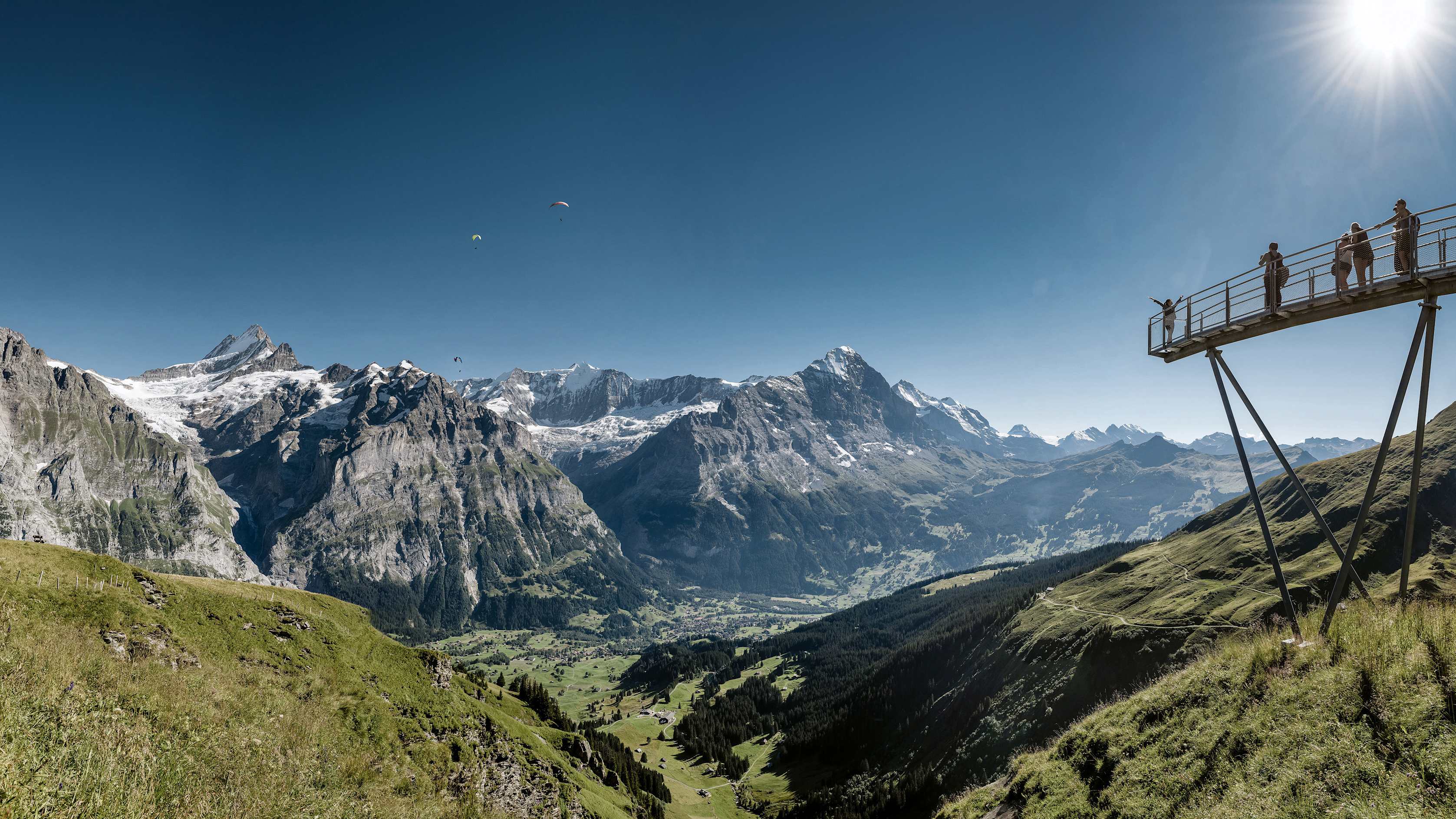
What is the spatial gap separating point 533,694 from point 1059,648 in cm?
10191

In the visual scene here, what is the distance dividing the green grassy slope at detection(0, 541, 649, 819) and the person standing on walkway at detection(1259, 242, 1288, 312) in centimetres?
4513

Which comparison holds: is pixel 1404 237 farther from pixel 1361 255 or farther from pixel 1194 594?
pixel 1194 594

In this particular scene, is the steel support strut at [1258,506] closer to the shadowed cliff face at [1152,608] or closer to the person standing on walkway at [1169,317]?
the person standing on walkway at [1169,317]

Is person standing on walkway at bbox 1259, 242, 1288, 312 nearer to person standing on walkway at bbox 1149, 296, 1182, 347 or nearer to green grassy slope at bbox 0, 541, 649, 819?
person standing on walkway at bbox 1149, 296, 1182, 347

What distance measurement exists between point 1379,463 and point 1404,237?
7341 millimetres

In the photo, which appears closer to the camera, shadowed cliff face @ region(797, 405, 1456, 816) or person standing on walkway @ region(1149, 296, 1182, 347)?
person standing on walkway @ region(1149, 296, 1182, 347)

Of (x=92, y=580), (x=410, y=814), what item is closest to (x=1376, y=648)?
(x=410, y=814)

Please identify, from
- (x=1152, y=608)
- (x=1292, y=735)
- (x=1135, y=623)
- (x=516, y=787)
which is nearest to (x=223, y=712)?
(x=516, y=787)

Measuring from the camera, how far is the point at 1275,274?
21.6 metres

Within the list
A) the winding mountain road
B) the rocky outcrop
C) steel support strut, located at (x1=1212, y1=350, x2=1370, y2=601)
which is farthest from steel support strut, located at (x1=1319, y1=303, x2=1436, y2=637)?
the rocky outcrop

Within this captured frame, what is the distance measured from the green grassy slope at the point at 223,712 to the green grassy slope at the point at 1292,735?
37.3 metres

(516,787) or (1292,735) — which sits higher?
(1292,735)

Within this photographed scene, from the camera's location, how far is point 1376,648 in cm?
1772

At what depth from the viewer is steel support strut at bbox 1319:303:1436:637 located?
18.4 m
